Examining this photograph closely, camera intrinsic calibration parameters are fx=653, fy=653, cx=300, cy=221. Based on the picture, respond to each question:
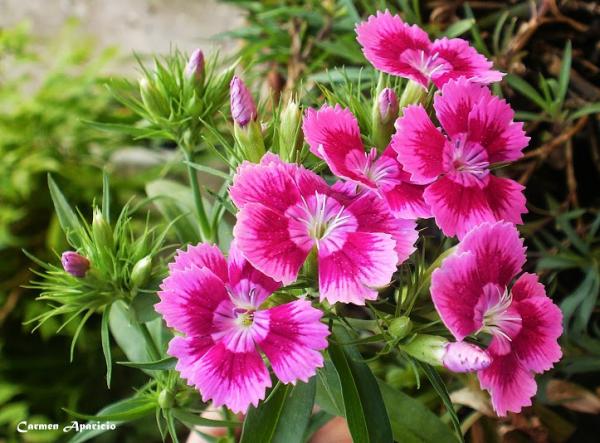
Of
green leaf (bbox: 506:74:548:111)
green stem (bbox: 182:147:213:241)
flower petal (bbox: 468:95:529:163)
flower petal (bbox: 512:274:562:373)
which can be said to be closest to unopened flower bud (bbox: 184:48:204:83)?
green stem (bbox: 182:147:213:241)

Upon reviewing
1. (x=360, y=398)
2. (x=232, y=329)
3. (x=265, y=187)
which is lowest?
(x=360, y=398)

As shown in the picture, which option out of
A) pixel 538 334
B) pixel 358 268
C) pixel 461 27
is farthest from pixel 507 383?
pixel 461 27

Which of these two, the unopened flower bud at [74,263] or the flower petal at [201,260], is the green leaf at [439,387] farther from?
the unopened flower bud at [74,263]

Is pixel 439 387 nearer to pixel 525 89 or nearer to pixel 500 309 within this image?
pixel 500 309

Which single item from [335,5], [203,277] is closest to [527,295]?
[203,277]

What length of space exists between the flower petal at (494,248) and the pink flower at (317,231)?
47 millimetres

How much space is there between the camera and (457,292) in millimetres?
513

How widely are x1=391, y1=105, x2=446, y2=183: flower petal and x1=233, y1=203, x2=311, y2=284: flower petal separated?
11 centimetres

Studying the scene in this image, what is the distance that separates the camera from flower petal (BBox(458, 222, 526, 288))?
52 cm

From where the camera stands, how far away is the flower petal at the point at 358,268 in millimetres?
502

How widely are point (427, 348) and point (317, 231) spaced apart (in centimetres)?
14

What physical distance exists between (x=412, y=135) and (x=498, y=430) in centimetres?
54

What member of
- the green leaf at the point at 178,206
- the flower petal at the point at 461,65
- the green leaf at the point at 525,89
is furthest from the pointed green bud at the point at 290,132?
the green leaf at the point at 525,89

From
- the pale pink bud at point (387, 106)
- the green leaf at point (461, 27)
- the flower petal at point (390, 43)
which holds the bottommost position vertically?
the green leaf at point (461, 27)
